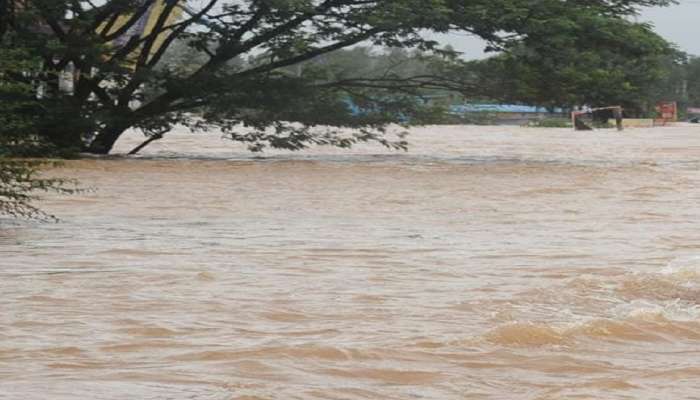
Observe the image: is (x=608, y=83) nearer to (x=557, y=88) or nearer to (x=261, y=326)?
(x=557, y=88)

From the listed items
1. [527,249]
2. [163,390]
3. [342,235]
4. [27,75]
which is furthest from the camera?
[27,75]

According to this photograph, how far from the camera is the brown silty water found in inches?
236

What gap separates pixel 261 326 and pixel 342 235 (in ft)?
16.6

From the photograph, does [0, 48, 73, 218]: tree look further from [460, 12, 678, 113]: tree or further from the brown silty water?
[460, 12, 678, 113]: tree

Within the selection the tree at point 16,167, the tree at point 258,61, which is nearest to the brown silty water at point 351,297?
A: the tree at point 16,167

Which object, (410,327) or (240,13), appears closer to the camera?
(410,327)

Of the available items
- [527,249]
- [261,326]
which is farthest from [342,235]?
[261,326]

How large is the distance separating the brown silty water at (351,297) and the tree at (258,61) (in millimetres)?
9359

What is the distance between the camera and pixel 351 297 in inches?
333

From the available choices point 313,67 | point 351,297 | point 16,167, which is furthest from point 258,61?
point 351,297

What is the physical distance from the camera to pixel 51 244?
11.3 m

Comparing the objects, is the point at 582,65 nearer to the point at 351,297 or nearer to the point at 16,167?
the point at 16,167

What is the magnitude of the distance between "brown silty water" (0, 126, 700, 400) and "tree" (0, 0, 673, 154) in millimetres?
9359

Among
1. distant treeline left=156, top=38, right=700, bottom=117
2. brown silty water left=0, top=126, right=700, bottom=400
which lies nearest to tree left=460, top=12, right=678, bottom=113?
distant treeline left=156, top=38, right=700, bottom=117
